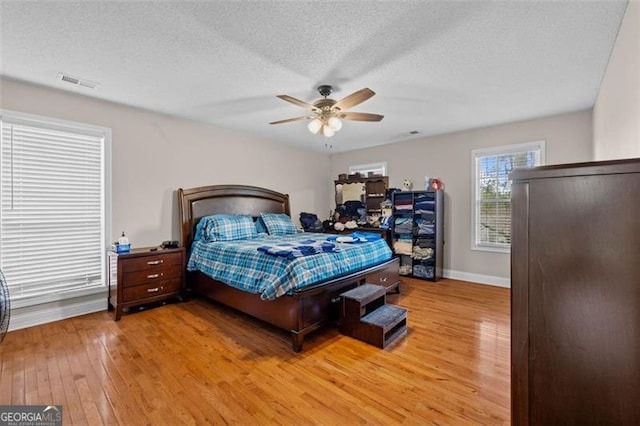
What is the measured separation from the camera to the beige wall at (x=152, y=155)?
3.22m

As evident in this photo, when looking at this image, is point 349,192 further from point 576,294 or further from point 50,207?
point 576,294

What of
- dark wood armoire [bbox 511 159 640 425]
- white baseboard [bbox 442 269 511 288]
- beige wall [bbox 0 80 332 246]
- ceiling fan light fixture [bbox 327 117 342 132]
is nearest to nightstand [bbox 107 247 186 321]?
beige wall [bbox 0 80 332 246]

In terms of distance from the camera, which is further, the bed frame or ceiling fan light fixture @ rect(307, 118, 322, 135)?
ceiling fan light fixture @ rect(307, 118, 322, 135)

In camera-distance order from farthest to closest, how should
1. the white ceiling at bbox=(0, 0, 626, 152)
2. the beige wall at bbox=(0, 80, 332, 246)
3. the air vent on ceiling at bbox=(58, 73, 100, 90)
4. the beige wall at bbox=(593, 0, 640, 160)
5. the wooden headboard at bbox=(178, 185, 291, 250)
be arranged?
1. the wooden headboard at bbox=(178, 185, 291, 250)
2. the beige wall at bbox=(0, 80, 332, 246)
3. the air vent on ceiling at bbox=(58, 73, 100, 90)
4. the white ceiling at bbox=(0, 0, 626, 152)
5. the beige wall at bbox=(593, 0, 640, 160)

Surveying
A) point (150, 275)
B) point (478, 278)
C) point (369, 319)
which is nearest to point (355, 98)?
point (369, 319)

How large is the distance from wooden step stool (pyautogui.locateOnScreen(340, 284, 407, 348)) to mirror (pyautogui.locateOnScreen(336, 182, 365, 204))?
3.28 m

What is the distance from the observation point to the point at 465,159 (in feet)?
15.8

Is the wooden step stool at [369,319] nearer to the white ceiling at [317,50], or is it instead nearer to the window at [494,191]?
the white ceiling at [317,50]

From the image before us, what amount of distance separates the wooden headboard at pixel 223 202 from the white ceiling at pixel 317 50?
1.30m

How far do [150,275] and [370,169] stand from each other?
14.6ft

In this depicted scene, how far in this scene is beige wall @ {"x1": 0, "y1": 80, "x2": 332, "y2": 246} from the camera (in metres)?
3.22

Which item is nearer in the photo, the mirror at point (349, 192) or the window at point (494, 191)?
the window at point (494, 191)

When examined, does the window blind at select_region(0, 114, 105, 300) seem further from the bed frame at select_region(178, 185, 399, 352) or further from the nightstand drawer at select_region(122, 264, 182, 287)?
the bed frame at select_region(178, 185, 399, 352)

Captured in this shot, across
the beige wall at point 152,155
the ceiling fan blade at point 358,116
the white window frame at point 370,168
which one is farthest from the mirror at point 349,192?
the ceiling fan blade at point 358,116
